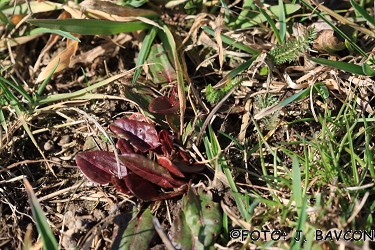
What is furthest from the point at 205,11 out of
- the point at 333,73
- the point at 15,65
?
the point at 15,65

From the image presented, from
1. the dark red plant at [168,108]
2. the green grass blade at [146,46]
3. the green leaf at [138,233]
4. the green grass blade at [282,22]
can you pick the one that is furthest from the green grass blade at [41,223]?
the green grass blade at [282,22]

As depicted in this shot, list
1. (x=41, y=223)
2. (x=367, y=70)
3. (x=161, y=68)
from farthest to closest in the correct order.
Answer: (x=161, y=68)
(x=367, y=70)
(x=41, y=223)

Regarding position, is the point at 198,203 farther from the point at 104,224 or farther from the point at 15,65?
the point at 15,65

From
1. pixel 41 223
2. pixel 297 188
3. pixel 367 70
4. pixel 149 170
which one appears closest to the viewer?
pixel 41 223

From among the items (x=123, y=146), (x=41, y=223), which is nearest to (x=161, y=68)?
(x=123, y=146)

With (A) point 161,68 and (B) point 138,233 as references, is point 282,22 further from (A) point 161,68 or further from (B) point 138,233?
(B) point 138,233

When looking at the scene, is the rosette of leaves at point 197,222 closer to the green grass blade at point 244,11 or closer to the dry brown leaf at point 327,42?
the dry brown leaf at point 327,42

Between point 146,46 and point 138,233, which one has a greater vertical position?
point 146,46
